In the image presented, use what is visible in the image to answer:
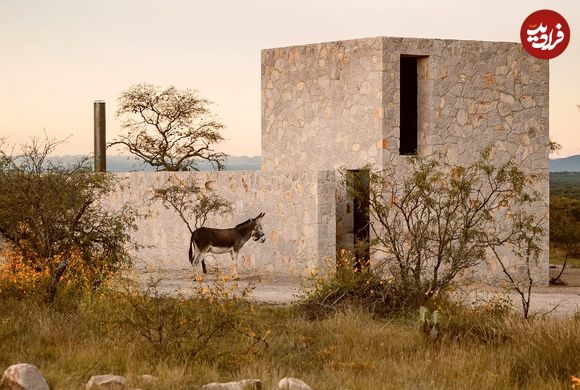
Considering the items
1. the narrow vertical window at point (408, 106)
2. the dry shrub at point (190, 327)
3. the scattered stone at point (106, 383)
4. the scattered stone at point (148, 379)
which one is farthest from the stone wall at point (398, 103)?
the scattered stone at point (106, 383)

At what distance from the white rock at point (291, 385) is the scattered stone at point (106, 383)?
1.38m

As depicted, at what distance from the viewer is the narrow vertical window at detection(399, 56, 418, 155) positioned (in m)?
21.8

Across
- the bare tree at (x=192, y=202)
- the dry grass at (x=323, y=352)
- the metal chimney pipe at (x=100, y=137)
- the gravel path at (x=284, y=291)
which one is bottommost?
the gravel path at (x=284, y=291)

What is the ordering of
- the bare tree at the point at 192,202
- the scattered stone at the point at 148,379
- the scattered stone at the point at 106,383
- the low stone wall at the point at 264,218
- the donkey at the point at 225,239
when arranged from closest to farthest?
the scattered stone at the point at 106,383 → the scattered stone at the point at 148,379 → the low stone wall at the point at 264,218 → the donkey at the point at 225,239 → the bare tree at the point at 192,202

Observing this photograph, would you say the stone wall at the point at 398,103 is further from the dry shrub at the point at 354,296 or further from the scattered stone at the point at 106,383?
the scattered stone at the point at 106,383

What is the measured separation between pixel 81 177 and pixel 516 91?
9903 millimetres

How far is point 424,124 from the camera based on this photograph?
20.8 meters

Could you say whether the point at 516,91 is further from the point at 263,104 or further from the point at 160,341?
the point at 160,341

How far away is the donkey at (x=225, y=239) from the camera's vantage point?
70.4 ft

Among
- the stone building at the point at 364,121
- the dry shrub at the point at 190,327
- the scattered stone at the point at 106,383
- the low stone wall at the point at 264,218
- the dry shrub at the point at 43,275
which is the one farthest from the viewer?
the low stone wall at the point at 264,218

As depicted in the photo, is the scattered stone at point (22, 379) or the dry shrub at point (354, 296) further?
the dry shrub at point (354, 296)

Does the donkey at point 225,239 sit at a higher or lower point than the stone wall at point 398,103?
lower

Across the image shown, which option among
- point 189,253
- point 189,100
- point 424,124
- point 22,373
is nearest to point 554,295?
point 424,124

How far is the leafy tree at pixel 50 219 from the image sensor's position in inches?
593
